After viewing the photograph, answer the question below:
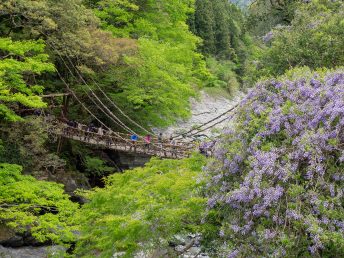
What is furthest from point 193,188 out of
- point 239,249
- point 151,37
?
point 151,37

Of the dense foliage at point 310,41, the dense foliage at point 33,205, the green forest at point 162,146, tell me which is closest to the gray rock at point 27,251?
the green forest at point 162,146

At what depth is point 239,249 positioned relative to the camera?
6.02m

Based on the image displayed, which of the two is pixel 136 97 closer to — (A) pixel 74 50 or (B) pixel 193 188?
(A) pixel 74 50

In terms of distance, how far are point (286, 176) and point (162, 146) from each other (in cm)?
1079

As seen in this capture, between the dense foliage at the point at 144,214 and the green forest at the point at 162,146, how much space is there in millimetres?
31

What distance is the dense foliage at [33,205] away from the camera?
397 inches

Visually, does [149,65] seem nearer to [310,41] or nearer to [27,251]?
[310,41]

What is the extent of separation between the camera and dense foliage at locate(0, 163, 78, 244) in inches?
397

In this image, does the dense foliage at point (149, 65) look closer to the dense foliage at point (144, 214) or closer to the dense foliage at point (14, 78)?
the dense foliage at point (14, 78)

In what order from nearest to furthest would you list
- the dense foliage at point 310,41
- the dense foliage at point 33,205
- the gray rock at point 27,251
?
the dense foliage at point 33,205
the gray rock at point 27,251
the dense foliage at point 310,41

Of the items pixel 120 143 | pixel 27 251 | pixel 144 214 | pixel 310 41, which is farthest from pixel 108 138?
pixel 144 214

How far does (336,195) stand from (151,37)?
16.8 meters

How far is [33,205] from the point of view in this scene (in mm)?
10266

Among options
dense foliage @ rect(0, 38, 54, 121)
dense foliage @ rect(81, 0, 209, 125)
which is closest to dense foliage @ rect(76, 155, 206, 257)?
dense foliage @ rect(0, 38, 54, 121)
